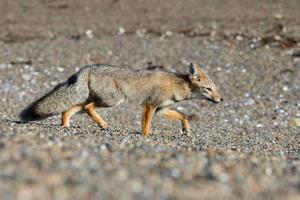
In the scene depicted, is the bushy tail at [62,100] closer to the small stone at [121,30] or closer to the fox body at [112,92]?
the fox body at [112,92]

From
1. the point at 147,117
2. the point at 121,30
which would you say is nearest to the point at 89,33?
the point at 121,30

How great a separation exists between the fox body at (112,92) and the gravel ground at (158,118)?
0.34 meters

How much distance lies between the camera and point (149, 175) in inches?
204

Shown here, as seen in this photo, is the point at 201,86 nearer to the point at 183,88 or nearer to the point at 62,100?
the point at 183,88

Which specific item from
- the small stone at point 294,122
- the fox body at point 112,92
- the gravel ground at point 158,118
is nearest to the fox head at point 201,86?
the fox body at point 112,92

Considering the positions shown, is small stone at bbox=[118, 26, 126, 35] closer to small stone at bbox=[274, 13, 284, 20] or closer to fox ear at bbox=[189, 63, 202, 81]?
small stone at bbox=[274, 13, 284, 20]

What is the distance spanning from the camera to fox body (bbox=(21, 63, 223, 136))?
1020 cm

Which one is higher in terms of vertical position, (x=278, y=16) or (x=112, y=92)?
(x=112, y=92)

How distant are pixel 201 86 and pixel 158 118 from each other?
3.23 meters

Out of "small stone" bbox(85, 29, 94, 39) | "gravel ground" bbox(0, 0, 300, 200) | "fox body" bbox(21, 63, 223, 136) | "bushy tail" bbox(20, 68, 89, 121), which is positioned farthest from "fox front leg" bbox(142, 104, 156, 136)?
"small stone" bbox(85, 29, 94, 39)

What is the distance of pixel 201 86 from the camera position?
11164 mm

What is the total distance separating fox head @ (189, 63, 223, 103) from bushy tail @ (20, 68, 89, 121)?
2.01 meters

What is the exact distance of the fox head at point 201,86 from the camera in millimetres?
11156

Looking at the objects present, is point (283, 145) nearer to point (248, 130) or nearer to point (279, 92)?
point (248, 130)
